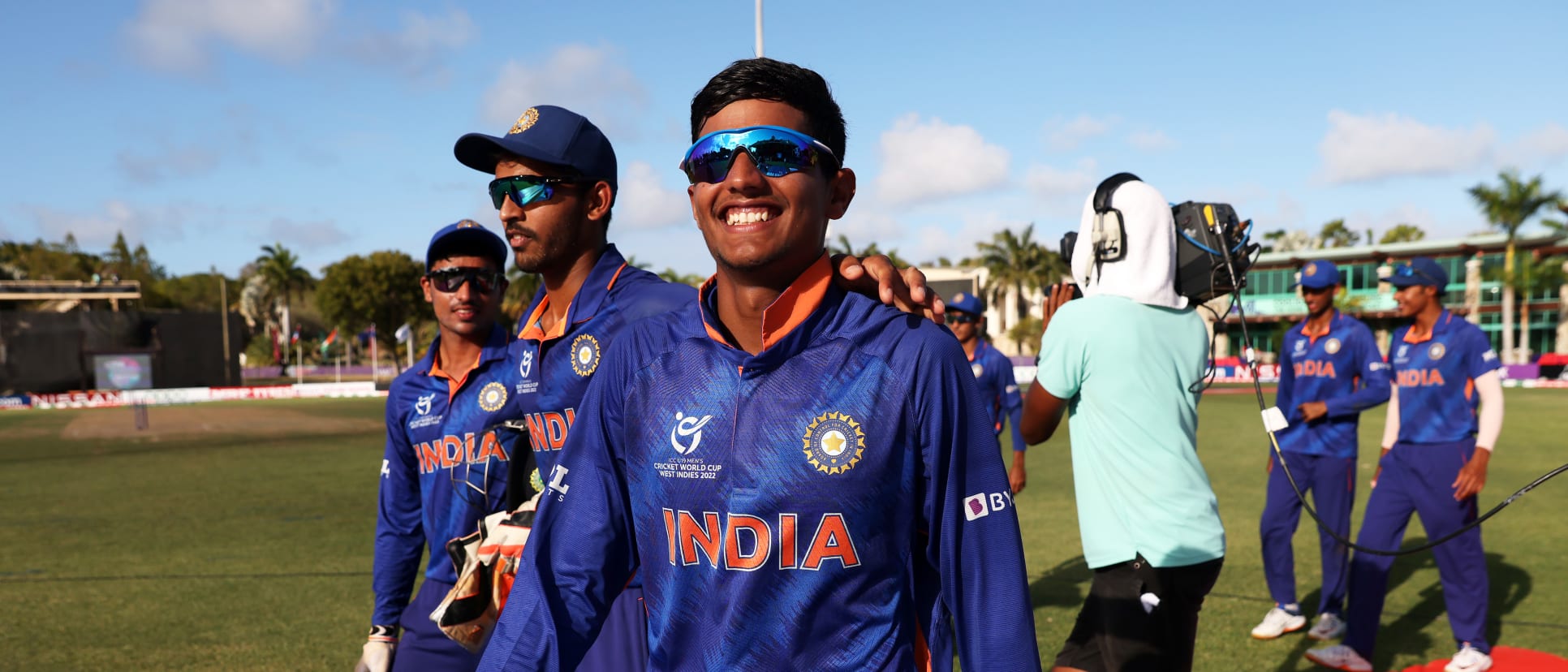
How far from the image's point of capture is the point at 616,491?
6.55 ft

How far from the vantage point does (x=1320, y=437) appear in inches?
244

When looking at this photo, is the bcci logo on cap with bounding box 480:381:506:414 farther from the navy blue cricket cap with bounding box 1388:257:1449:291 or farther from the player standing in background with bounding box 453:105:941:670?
the navy blue cricket cap with bounding box 1388:257:1449:291

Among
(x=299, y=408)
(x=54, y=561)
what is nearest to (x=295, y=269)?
(x=299, y=408)

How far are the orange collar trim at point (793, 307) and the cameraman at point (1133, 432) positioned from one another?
1.68 m

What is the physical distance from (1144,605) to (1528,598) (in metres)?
5.37

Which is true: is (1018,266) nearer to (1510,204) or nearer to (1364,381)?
(1510,204)

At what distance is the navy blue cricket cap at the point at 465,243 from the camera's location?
4.24 meters

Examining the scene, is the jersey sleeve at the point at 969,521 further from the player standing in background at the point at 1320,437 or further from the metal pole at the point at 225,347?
the metal pole at the point at 225,347

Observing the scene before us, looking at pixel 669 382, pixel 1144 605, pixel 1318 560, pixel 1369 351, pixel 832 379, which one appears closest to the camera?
pixel 832 379

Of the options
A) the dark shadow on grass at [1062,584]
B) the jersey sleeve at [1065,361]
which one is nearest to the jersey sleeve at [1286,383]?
the dark shadow on grass at [1062,584]

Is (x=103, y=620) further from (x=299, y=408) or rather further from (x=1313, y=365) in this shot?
(x=299, y=408)

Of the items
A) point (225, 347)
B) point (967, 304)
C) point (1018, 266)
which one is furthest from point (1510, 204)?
point (225, 347)

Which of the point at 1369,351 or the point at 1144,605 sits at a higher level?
the point at 1369,351

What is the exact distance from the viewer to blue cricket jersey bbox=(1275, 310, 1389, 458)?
614 centimetres
